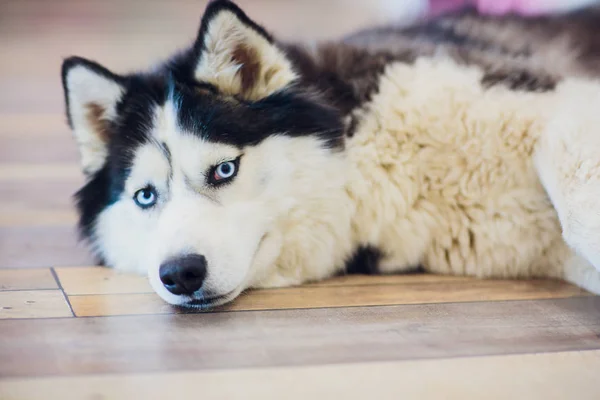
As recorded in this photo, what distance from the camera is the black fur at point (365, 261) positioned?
246 centimetres

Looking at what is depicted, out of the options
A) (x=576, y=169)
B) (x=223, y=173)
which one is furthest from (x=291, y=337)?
(x=576, y=169)

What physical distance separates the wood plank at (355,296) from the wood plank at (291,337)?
6 centimetres

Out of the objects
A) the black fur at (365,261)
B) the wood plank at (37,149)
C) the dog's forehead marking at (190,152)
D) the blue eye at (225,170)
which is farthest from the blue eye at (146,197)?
the wood plank at (37,149)

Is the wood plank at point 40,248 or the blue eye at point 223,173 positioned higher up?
the blue eye at point 223,173

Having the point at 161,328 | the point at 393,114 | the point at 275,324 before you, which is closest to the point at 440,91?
the point at 393,114

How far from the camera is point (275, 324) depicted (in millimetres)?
2025

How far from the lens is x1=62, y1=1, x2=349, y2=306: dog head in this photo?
6.91 feet

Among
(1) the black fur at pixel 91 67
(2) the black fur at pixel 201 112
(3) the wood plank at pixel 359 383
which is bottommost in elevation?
(3) the wood plank at pixel 359 383

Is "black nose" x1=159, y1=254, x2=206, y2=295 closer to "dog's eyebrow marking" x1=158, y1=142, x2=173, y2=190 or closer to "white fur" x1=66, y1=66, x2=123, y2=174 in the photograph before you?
"dog's eyebrow marking" x1=158, y1=142, x2=173, y2=190

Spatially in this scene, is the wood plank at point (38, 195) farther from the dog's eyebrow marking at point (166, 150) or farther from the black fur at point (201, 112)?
the dog's eyebrow marking at point (166, 150)

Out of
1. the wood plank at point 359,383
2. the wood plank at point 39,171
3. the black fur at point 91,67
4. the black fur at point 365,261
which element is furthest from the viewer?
the wood plank at point 39,171

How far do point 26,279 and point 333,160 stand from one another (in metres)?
1.19

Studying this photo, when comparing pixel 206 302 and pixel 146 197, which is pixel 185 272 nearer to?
pixel 206 302

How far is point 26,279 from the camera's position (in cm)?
247
